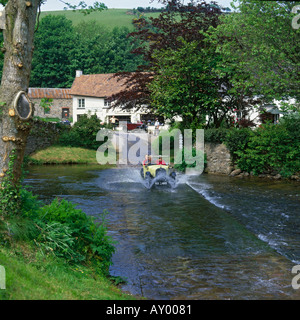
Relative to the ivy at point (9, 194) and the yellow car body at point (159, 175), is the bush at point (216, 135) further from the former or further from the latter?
the ivy at point (9, 194)

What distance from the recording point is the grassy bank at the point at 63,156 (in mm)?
36631

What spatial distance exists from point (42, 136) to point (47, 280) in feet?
111

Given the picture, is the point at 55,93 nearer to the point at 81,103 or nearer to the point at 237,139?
the point at 81,103

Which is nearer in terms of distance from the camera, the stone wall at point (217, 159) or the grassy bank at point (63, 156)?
the stone wall at point (217, 159)

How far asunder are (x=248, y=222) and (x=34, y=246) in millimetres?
8308

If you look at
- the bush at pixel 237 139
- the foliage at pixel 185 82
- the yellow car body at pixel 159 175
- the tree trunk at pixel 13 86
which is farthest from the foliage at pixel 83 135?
the tree trunk at pixel 13 86

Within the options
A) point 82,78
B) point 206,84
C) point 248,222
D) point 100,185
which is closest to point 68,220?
point 248,222

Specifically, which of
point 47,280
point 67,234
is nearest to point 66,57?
point 67,234

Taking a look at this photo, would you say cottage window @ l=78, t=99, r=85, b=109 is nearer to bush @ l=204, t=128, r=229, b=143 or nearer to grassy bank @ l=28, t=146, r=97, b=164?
grassy bank @ l=28, t=146, r=97, b=164

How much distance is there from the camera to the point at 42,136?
127ft

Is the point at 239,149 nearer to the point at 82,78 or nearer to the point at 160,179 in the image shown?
the point at 160,179

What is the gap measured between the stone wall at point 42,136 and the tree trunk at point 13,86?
98.9 feet

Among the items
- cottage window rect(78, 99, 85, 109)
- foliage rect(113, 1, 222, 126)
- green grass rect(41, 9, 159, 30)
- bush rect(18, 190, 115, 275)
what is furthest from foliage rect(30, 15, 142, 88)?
bush rect(18, 190, 115, 275)

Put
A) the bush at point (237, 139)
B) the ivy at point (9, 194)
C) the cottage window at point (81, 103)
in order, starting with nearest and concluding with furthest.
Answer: the ivy at point (9, 194) → the bush at point (237, 139) → the cottage window at point (81, 103)
